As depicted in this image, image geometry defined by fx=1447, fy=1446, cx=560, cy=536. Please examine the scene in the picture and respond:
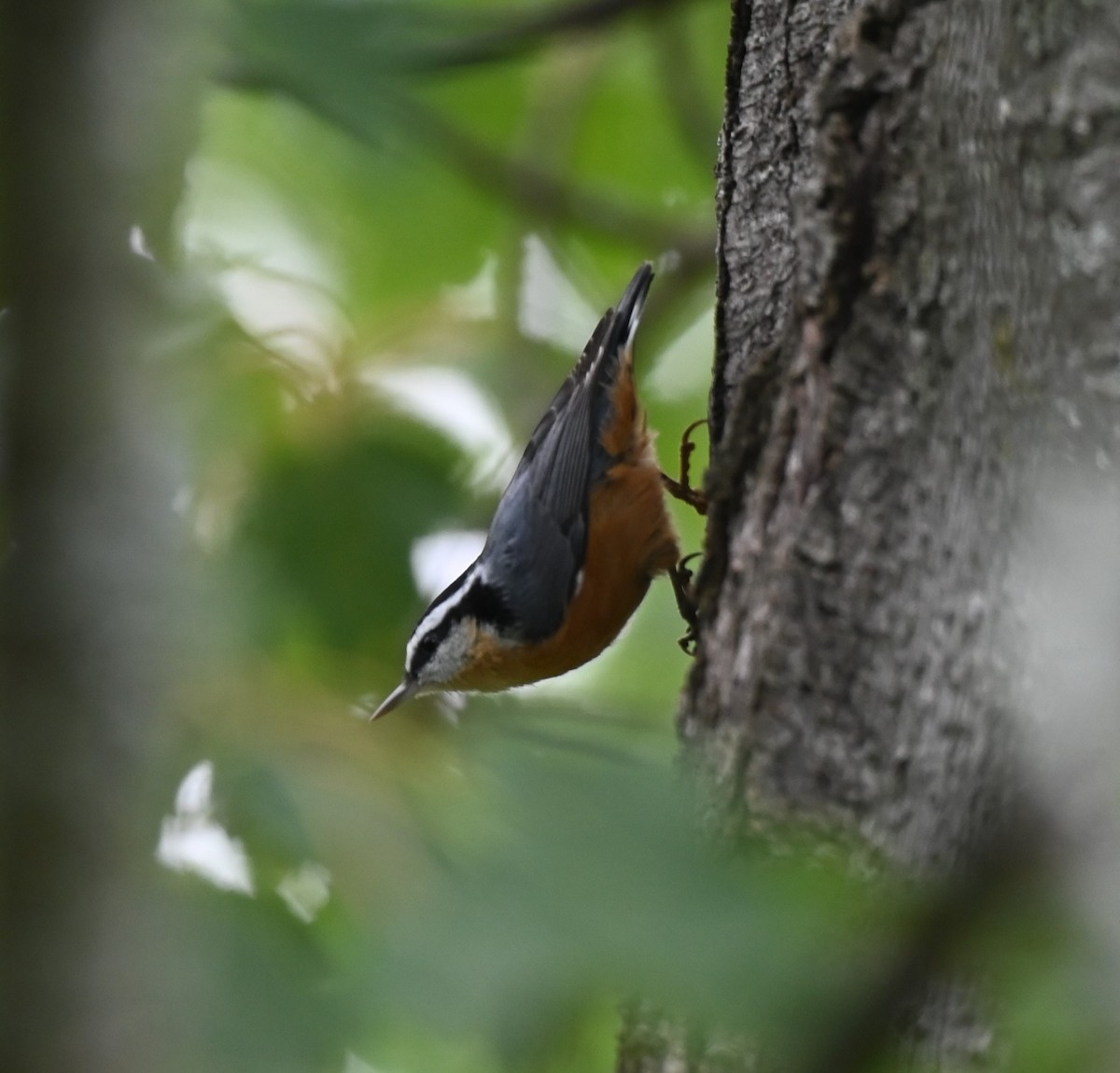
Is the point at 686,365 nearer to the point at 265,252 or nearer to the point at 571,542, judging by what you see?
the point at 571,542

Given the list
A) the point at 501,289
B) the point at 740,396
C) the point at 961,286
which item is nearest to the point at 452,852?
the point at 961,286

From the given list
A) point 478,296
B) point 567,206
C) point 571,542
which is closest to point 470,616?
point 571,542

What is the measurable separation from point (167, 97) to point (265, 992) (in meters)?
0.52

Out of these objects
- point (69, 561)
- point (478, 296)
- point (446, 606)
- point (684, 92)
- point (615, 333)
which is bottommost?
point (69, 561)

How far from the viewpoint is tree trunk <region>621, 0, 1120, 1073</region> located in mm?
1830

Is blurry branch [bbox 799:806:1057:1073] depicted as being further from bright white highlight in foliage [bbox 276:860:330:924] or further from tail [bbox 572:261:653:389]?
tail [bbox 572:261:653:389]

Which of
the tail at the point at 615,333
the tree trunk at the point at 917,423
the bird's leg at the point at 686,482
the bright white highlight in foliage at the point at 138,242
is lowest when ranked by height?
the bright white highlight in foliage at the point at 138,242

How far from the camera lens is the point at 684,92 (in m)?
4.60

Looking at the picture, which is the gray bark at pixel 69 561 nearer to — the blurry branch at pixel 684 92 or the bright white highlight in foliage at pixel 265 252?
the bright white highlight in foliage at pixel 265 252

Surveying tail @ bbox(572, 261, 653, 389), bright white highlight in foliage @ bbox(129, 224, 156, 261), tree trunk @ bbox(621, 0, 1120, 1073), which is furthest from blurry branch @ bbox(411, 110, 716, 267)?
bright white highlight in foliage @ bbox(129, 224, 156, 261)

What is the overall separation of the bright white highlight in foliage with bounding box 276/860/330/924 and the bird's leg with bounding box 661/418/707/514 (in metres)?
3.22

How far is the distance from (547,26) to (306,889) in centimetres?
289

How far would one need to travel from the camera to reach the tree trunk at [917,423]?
183cm

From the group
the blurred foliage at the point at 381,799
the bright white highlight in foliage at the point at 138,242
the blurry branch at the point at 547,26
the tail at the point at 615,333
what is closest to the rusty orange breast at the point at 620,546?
the tail at the point at 615,333
